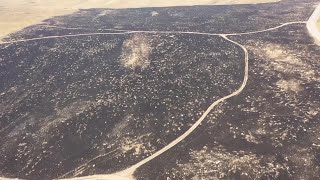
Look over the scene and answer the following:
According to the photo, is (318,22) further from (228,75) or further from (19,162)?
(19,162)

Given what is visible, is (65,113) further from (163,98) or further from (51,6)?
(51,6)

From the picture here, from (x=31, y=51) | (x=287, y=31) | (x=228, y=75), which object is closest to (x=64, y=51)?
(x=31, y=51)

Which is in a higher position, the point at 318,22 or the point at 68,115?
the point at 318,22

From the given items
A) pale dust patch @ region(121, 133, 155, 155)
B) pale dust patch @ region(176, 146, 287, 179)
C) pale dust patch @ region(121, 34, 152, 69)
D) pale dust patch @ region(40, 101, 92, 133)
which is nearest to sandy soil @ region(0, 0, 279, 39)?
pale dust patch @ region(121, 34, 152, 69)

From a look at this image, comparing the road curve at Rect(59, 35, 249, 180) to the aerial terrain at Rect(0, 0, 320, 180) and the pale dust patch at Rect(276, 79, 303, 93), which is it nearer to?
the aerial terrain at Rect(0, 0, 320, 180)

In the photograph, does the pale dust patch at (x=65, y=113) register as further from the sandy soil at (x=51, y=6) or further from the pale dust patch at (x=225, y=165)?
the sandy soil at (x=51, y=6)

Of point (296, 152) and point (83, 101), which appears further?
point (83, 101)

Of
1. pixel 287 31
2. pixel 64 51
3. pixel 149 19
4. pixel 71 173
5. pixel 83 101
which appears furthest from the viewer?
pixel 149 19

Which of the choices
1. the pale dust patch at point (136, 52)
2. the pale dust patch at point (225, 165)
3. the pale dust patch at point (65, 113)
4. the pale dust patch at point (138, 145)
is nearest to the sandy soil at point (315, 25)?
the pale dust patch at point (136, 52)
